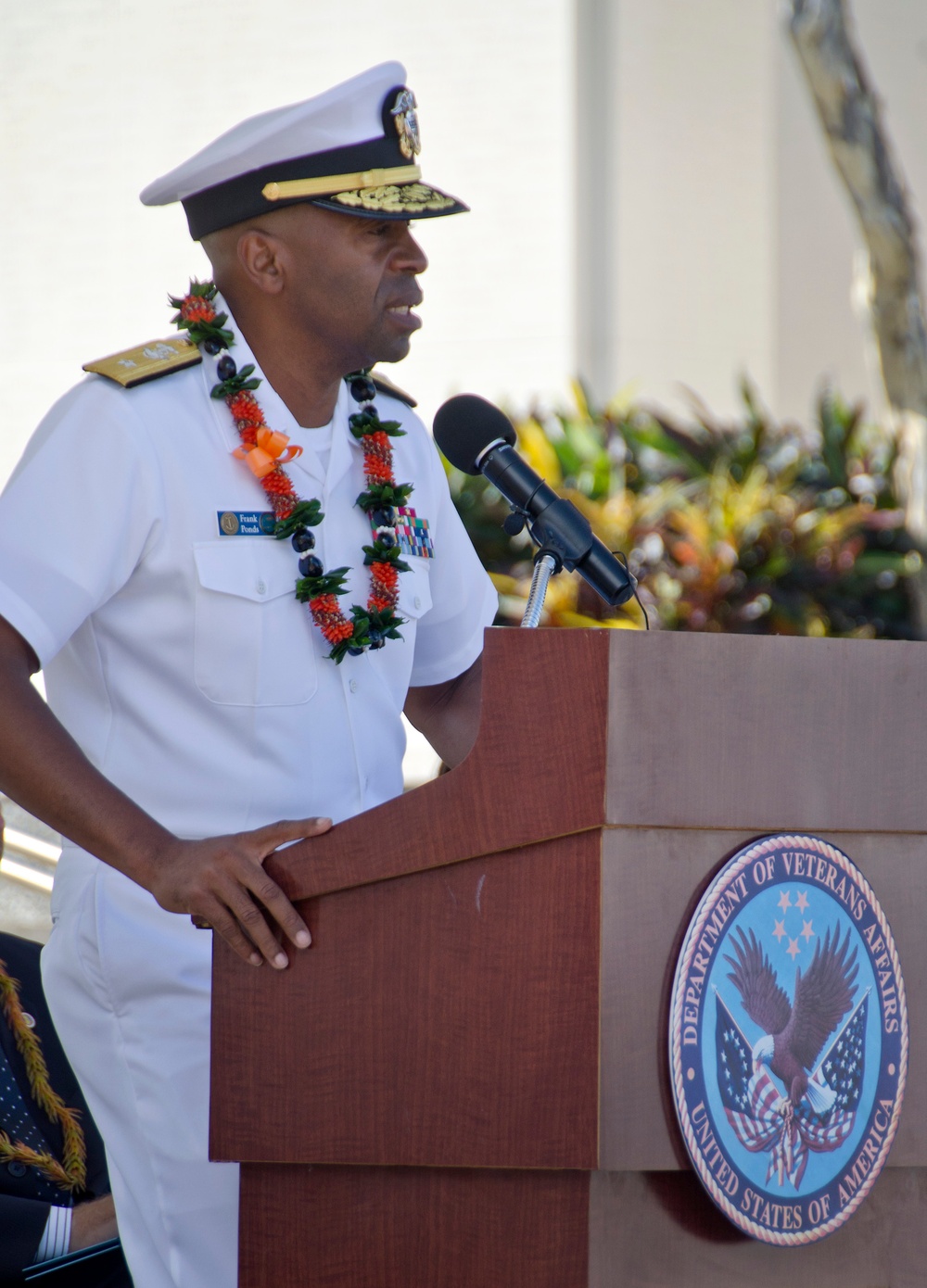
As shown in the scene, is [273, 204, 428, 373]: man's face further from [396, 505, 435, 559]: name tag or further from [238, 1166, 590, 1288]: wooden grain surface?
[238, 1166, 590, 1288]: wooden grain surface

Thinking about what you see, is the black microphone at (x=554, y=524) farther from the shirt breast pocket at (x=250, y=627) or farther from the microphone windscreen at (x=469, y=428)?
the shirt breast pocket at (x=250, y=627)

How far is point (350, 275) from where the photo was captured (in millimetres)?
1963

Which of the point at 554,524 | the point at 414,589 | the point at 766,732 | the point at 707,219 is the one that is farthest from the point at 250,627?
the point at 707,219

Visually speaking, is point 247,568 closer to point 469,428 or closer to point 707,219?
point 469,428

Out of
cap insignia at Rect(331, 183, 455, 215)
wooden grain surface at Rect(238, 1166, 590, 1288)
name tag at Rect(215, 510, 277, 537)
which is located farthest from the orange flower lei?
wooden grain surface at Rect(238, 1166, 590, 1288)

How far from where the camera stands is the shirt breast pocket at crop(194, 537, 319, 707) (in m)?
1.87

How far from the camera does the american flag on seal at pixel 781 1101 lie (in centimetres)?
133

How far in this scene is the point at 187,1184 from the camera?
175cm

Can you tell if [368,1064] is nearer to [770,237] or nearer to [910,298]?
[910,298]

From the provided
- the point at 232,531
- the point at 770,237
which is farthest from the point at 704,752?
the point at 770,237

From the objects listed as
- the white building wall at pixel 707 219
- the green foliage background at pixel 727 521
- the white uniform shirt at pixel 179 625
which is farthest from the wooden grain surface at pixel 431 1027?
the white building wall at pixel 707 219

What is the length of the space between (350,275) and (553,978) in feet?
3.31

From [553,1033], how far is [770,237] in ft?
29.2

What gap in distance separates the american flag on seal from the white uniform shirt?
0.73 meters
